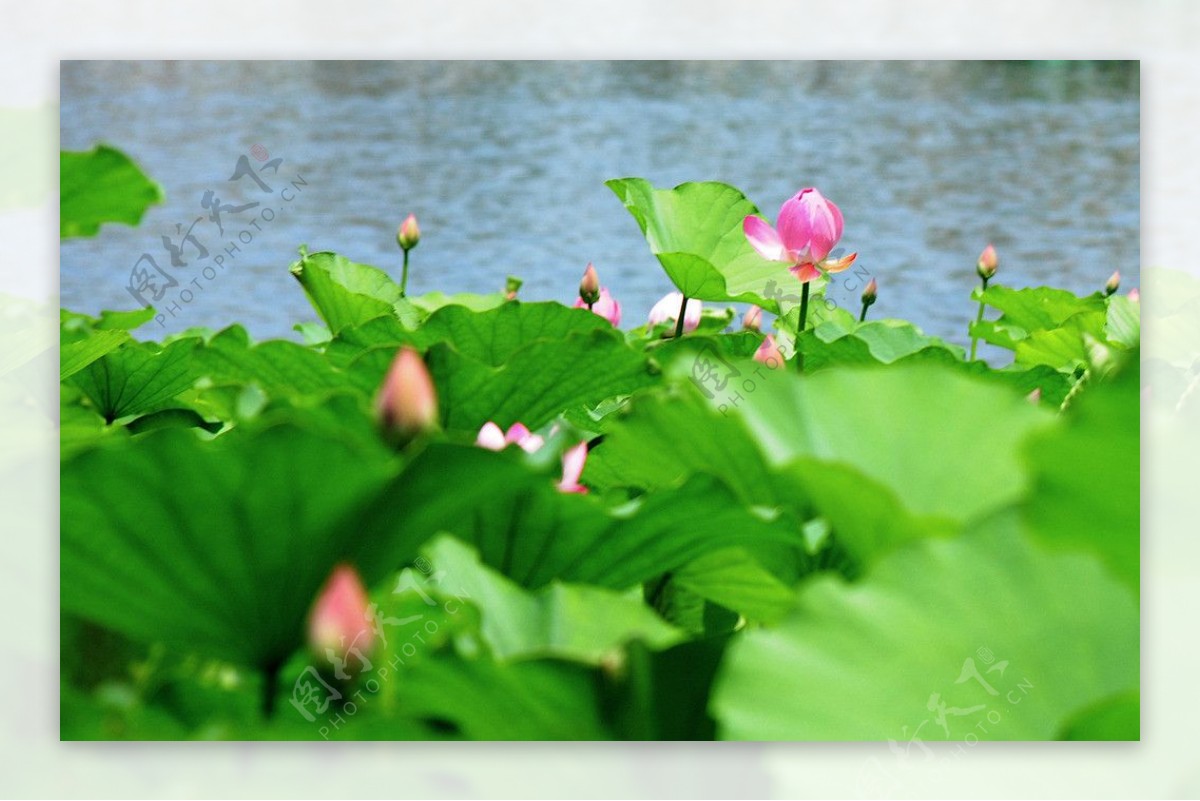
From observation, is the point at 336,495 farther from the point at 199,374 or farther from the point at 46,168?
the point at 46,168

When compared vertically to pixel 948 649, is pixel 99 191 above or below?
above

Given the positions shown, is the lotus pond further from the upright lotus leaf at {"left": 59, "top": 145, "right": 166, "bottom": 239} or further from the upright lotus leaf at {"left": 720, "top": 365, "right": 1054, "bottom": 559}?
the upright lotus leaf at {"left": 59, "top": 145, "right": 166, "bottom": 239}

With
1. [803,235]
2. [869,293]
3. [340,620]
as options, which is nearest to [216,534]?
[340,620]

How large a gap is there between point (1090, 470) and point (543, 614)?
243mm

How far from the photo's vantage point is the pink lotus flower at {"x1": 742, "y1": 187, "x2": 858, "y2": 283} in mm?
1029

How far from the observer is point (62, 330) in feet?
3.27

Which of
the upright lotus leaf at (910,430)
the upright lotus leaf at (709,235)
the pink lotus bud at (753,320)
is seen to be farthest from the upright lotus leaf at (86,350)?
the pink lotus bud at (753,320)

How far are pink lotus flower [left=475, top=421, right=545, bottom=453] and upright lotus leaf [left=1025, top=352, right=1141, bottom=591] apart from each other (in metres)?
0.27

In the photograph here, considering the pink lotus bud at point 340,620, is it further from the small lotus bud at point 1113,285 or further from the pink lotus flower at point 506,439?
the small lotus bud at point 1113,285

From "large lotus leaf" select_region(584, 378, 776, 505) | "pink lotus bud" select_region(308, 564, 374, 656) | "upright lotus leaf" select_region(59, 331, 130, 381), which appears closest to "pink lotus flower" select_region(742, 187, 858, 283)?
"large lotus leaf" select_region(584, 378, 776, 505)

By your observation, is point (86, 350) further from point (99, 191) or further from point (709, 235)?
point (709, 235)

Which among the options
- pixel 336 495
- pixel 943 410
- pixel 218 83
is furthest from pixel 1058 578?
pixel 218 83

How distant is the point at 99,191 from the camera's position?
98cm

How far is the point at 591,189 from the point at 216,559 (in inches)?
125
